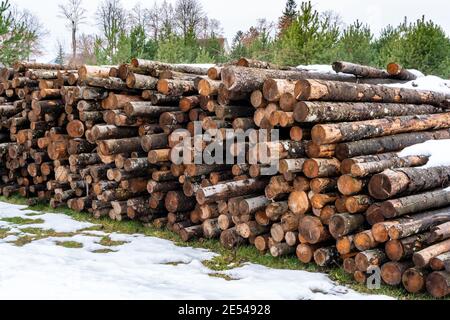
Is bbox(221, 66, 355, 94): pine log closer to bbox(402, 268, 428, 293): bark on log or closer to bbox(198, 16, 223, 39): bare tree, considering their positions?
bbox(402, 268, 428, 293): bark on log

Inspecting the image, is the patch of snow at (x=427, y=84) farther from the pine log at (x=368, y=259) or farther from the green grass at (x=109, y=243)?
the green grass at (x=109, y=243)

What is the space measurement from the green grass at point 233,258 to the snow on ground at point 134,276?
161 mm

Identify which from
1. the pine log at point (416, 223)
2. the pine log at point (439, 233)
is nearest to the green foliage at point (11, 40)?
the pine log at point (416, 223)

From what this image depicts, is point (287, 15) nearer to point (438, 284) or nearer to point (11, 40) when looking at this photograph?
point (11, 40)

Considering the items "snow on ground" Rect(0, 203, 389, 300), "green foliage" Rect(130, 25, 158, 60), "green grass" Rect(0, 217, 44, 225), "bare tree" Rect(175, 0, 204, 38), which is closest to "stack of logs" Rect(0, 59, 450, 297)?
"snow on ground" Rect(0, 203, 389, 300)

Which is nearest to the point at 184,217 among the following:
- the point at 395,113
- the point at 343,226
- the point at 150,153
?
the point at 150,153

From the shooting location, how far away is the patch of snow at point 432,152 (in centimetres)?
625

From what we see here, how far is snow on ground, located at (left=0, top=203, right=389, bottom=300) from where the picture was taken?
4.78 m

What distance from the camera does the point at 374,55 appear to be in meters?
21.7

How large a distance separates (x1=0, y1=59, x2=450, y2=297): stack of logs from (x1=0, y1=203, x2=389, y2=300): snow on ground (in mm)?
527

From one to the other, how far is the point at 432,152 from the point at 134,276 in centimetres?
424

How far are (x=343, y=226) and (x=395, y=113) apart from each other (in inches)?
99.1
